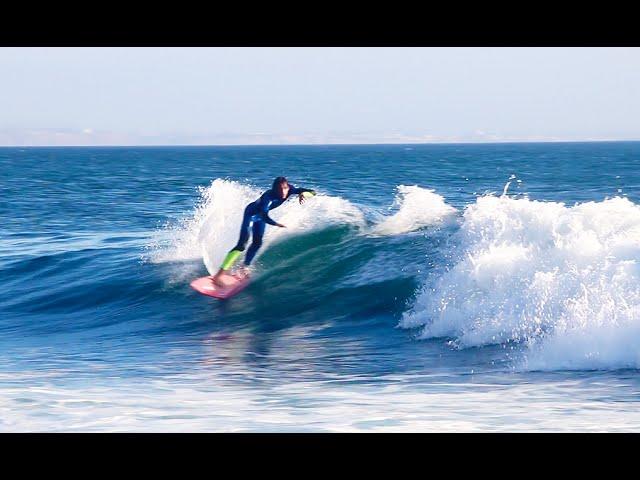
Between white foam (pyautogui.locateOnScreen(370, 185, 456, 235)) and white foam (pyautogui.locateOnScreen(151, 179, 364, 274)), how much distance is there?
57 cm

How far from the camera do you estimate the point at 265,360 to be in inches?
357

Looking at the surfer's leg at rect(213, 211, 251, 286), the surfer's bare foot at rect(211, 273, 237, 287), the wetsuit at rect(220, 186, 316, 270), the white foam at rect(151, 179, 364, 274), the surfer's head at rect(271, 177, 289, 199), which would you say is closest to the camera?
the surfer's head at rect(271, 177, 289, 199)

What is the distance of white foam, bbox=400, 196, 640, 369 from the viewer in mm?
8359

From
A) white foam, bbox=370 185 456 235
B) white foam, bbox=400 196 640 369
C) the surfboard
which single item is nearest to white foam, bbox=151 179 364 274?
white foam, bbox=370 185 456 235

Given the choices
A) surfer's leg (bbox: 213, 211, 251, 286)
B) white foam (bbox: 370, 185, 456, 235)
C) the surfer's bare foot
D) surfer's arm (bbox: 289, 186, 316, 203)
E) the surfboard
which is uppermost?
surfer's arm (bbox: 289, 186, 316, 203)

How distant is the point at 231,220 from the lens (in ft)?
46.5

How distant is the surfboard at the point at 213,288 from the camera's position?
484 inches

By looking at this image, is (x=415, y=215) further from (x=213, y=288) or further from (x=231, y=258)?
(x=213, y=288)

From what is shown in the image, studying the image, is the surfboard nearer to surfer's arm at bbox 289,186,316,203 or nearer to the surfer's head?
the surfer's head
